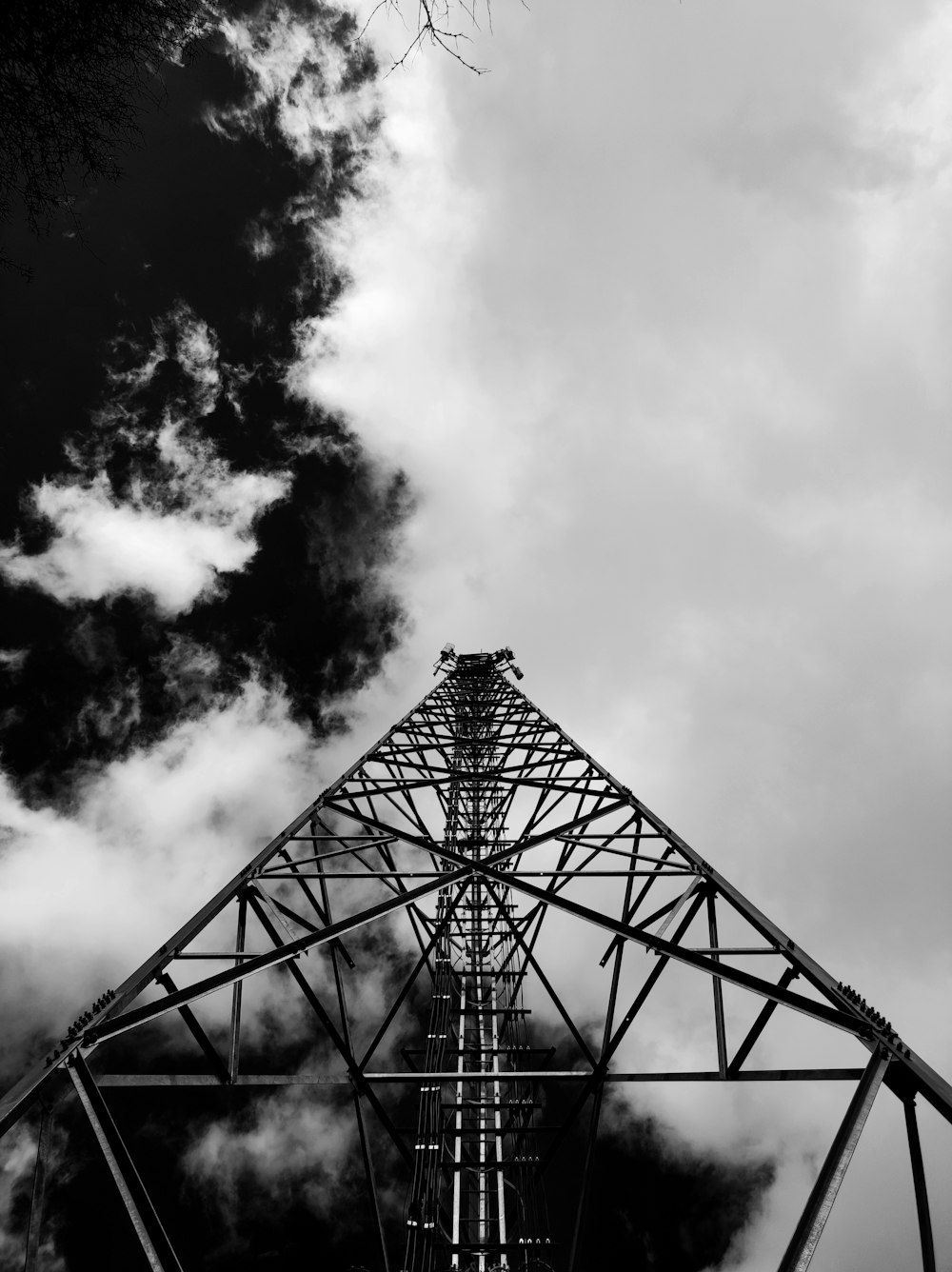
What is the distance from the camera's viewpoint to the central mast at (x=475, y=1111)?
17.6 ft

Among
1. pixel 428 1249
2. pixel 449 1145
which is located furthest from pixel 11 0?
pixel 449 1145

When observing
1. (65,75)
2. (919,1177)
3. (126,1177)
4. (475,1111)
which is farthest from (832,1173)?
(65,75)

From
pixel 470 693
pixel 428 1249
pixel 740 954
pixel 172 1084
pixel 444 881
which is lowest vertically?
pixel 428 1249

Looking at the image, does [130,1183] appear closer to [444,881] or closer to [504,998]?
[444,881]

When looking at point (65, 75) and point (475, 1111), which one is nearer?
point (65, 75)

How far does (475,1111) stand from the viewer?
7.10 meters

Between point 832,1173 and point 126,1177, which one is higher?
point 832,1173

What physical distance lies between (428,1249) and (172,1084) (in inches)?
109

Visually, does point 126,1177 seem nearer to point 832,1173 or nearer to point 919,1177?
point 832,1173

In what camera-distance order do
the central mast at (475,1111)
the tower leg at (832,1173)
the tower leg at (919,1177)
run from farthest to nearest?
1. the central mast at (475,1111)
2. the tower leg at (919,1177)
3. the tower leg at (832,1173)

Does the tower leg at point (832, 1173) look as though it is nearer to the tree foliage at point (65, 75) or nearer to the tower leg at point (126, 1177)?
the tower leg at point (126, 1177)

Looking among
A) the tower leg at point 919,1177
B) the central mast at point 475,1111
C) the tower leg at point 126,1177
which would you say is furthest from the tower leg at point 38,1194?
the tower leg at point 919,1177

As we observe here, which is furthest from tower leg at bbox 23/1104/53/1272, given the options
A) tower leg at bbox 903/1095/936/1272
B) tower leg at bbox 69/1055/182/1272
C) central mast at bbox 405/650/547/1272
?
tower leg at bbox 903/1095/936/1272

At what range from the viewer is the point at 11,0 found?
11.8 ft
